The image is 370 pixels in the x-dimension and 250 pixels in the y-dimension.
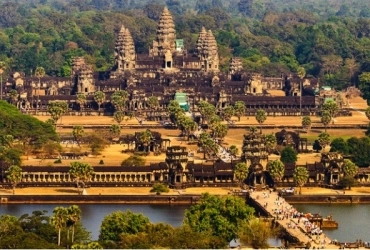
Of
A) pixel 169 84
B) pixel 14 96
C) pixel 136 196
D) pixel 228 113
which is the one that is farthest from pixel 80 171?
pixel 169 84

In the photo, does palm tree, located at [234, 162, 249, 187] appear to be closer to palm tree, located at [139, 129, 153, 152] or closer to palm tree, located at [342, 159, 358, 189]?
palm tree, located at [342, 159, 358, 189]

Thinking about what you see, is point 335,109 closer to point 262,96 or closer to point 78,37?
point 262,96

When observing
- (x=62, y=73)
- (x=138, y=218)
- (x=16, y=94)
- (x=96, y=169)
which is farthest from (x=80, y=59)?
(x=138, y=218)

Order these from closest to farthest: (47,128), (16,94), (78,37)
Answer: (47,128)
(16,94)
(78,37)

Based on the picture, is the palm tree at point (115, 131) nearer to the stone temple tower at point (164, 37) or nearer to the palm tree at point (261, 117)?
the palm tree at point (261, 117)

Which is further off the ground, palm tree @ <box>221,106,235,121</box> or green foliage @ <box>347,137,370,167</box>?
palm tree @ <box>221,106,235,121</box>

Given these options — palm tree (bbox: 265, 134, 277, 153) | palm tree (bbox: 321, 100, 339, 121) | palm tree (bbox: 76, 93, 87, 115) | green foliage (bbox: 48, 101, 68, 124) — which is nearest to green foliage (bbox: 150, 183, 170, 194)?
palm tree (bbox: 265, 134, 277, 153)

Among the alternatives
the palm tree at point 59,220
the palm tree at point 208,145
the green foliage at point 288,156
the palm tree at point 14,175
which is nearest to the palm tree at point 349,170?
the green foliage at point 288,156
